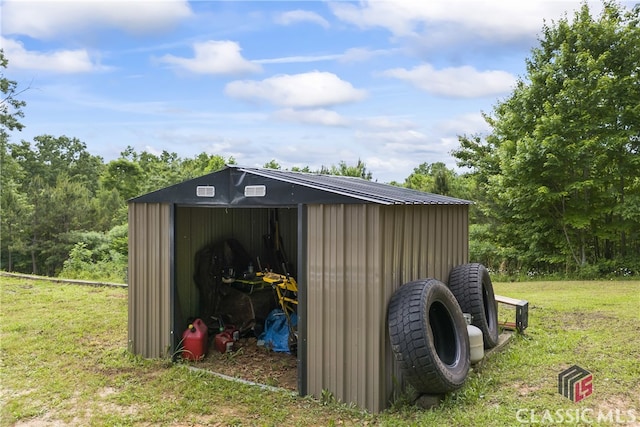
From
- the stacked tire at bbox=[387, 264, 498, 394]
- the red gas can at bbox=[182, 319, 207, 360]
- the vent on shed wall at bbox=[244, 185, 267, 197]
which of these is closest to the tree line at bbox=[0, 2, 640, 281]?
the red gas can at bbox=[182, 319, 207, 360]

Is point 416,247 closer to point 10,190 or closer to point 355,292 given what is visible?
point 355,292

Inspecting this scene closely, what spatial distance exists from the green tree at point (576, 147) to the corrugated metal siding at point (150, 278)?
9.44m

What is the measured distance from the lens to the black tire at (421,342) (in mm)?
3709

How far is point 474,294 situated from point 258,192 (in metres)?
2.49

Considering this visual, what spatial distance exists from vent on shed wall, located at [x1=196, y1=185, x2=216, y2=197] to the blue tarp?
68.5 inches

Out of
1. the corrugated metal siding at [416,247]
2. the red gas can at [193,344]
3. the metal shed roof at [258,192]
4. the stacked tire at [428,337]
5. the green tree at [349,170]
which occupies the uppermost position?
the green tree at [349,170]

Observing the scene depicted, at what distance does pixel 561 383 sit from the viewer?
4258 mm

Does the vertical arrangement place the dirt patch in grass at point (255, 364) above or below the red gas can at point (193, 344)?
below

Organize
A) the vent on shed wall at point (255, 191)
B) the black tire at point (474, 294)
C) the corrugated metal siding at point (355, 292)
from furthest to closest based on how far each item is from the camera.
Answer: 1. the black tire at point (474, 294)
2. the vent on shed wall at point (255, 191)
3. the corrugated metal siding at point (355, 292)

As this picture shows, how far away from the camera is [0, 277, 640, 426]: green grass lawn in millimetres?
3801

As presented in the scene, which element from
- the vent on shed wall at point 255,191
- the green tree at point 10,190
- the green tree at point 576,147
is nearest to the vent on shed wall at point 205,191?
the vent on shed wall at point 255,191

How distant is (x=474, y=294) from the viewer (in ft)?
17.0

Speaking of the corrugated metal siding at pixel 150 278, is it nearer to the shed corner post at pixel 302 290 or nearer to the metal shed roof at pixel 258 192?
the metal shed roof at pixel 258 192

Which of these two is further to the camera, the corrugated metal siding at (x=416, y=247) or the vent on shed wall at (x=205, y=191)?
the vent on shed wall at (x=205, y=191)
